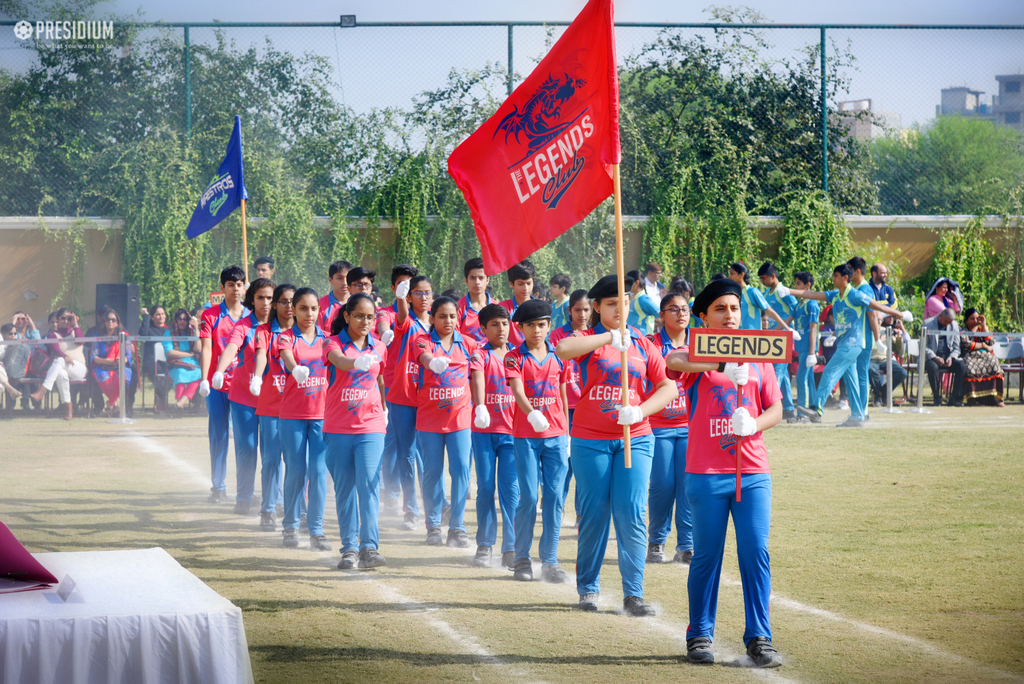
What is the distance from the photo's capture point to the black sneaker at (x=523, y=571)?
675 cm

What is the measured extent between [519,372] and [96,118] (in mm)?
15213

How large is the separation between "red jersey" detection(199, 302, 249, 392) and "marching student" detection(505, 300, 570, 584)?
11.5ft

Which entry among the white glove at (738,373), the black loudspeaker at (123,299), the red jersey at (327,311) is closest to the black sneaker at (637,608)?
the white glove at (738,373)

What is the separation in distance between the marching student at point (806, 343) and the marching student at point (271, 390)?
8.44m

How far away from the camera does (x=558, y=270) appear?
57.5 ft

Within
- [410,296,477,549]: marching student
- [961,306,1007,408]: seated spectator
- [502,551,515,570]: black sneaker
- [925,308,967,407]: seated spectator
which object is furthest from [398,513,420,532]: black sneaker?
[961,306,1007,408]: seated spectator

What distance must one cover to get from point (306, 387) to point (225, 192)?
20.5ft

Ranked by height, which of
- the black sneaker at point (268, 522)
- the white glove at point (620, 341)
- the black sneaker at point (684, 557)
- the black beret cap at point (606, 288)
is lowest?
the black sneaker at point (684, 557)

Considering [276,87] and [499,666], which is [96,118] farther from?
[499,666]

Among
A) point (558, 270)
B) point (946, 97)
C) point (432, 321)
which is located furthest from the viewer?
point (946, 97)

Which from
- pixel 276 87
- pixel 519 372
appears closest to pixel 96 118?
pixel 276 87

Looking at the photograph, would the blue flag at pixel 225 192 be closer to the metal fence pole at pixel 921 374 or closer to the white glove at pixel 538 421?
the white glove at pixel 538 421

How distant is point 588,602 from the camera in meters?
5.99

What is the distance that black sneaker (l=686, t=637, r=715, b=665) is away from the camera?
4.95 meters
